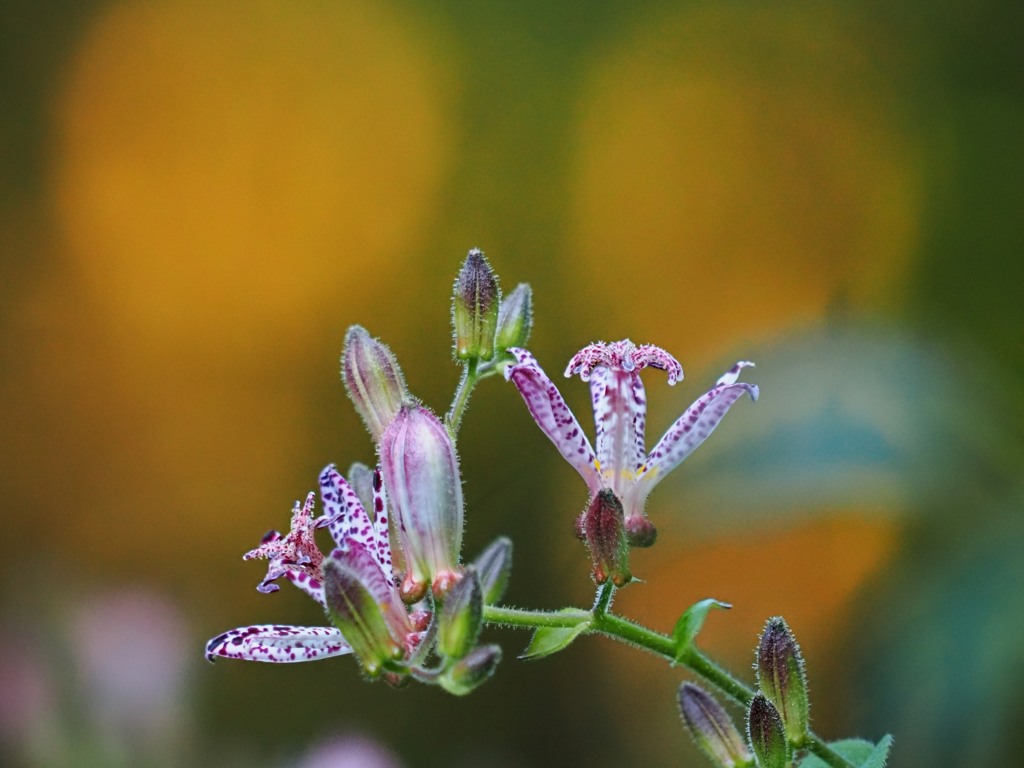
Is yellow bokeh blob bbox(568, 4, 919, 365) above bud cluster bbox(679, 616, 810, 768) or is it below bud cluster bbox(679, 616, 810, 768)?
above

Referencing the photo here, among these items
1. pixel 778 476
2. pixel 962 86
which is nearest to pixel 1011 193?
pixel 962 86

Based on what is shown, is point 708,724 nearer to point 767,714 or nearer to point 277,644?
point 767,714

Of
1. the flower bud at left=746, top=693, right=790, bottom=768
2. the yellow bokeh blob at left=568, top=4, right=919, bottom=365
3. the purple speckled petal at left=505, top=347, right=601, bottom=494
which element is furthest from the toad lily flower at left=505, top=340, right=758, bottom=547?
the yellow bokeh blob at left=568, top=4, right=919, bottom=365

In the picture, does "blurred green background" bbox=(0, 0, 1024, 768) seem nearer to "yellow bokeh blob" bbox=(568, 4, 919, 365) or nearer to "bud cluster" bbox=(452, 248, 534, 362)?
"yellow bokeh blob" bbox=(568, 4, 919, 365)

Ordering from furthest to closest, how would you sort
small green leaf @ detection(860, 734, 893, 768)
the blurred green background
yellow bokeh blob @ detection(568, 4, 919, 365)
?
1. yellow bokeh blob @ detection(568, 4, 919, 365)
2. the blurred green background
3. small green leaf @ detection(860, 734, 893, 768)

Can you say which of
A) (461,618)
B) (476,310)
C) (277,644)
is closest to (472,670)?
(461,618)
